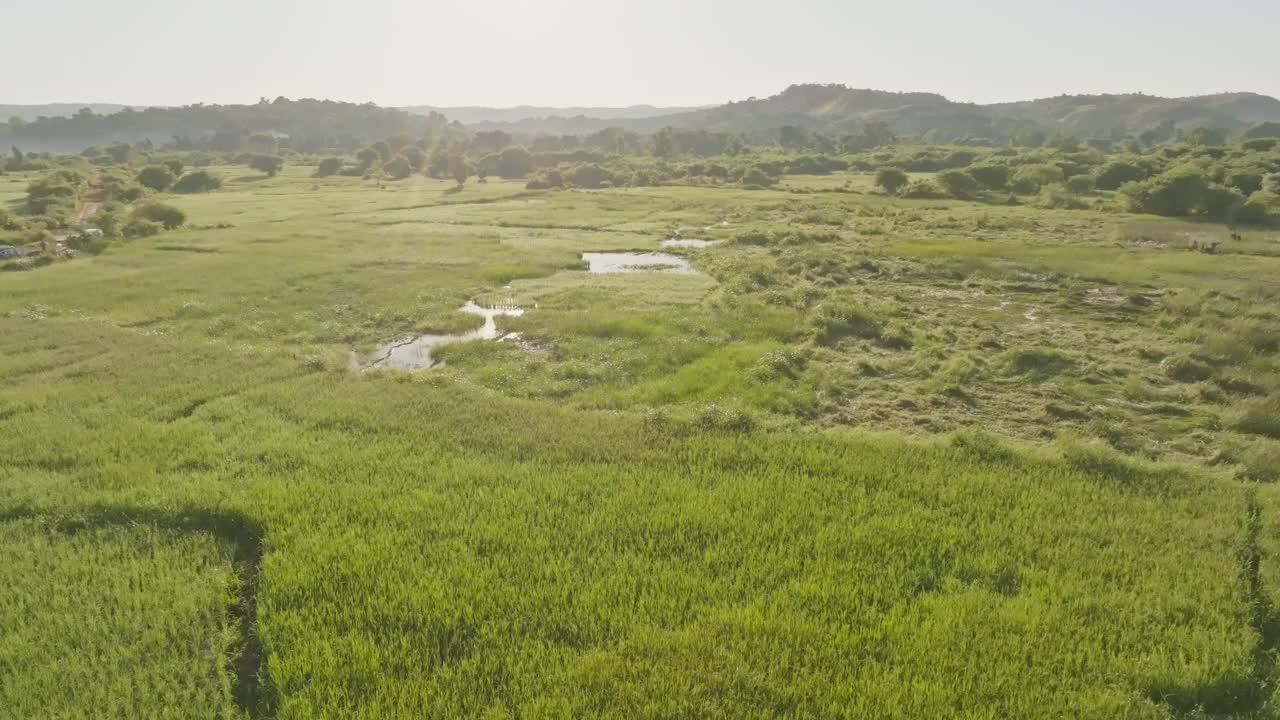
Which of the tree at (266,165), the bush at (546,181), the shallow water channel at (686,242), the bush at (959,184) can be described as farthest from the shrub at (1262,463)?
the tree at (266,165)

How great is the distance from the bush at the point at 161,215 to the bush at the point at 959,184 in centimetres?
7855

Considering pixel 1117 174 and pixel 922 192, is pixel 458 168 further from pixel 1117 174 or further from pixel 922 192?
pixel 1117 174

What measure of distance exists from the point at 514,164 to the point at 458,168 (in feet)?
55.3

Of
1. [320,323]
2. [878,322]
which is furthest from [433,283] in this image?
[878,322]

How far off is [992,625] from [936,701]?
192cm

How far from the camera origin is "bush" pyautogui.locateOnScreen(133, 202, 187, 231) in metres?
55.8

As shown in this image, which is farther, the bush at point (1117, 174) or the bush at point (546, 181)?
the bush at point (546, 181)

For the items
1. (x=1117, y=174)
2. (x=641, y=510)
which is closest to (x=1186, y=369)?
(x=641, y=510)

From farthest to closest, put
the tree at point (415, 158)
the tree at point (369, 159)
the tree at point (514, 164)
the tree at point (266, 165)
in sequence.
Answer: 1. the tree at point (369, 159)
2. the tree at point (514, 164)
3. the tree at point (415, 158)
4. the tree at point (266, 165)

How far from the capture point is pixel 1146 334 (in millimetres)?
26812

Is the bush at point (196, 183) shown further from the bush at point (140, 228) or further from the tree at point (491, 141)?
the tree at point (491, 141)

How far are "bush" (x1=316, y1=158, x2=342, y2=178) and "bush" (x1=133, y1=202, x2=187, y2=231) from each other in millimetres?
78108

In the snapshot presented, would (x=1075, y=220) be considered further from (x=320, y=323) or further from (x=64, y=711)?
(x=64, y=711)

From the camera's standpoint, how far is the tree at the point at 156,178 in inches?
3684
